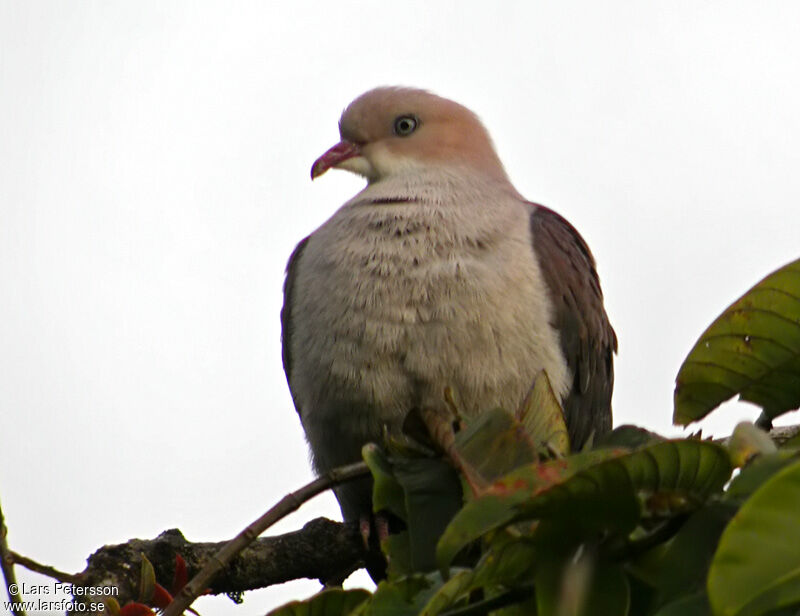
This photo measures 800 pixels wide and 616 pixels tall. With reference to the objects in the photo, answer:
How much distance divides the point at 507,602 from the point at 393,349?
1.80 meters

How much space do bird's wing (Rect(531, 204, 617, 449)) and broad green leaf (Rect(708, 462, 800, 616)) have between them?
2.41 metres

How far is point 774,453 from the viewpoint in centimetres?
151

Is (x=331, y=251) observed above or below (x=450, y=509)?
above

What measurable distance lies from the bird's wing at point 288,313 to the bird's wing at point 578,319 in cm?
87

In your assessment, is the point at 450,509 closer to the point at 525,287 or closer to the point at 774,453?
the point at 774,453

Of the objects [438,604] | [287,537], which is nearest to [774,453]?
[438,604]

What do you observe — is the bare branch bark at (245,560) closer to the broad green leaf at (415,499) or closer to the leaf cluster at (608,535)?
the broad green leaf at (415,499)

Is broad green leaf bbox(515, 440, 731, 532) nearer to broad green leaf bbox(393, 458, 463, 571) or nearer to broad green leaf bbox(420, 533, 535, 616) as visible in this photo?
→ broad green leaf bbox(420, 533, 535, 616)

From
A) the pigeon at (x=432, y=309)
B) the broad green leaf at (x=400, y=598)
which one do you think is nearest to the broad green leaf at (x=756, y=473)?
the broad green leaf at (x=400, y=598)

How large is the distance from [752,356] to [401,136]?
2448 mm

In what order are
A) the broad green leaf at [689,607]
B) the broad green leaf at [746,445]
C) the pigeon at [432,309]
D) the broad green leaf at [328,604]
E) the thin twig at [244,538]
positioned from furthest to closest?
the pigeon at [432,309], the thin twig at [244,538], the broad green leaf at [328,604], the broad green leaf at [746,445], the broad green leaf at [689,607]

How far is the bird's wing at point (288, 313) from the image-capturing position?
399 cm

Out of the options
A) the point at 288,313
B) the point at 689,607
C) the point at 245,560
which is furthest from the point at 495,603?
the point at 288,313

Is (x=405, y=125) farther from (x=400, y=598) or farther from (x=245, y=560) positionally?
(x=400, y=598)
